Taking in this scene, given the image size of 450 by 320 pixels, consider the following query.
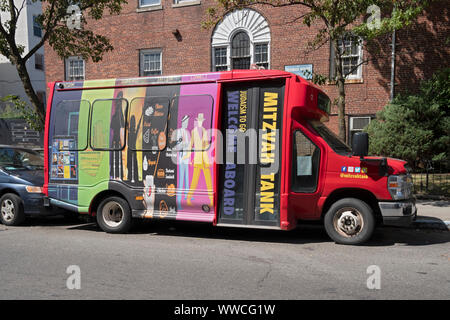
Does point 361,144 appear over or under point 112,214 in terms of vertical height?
over

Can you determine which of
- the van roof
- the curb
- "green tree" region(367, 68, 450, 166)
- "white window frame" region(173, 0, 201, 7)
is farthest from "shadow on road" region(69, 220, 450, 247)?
"white window frame" region(173, 0, 201, 7)

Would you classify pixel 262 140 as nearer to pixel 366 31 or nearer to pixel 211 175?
Result: pixel 211 175

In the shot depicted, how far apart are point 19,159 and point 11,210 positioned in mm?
1380

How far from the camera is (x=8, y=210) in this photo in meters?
8.47

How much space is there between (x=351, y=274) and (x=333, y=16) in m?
6.46

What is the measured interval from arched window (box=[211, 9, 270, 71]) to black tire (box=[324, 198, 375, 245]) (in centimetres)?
1269

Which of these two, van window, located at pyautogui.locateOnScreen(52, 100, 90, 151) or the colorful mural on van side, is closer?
the colorful mural on van side

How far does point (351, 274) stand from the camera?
5.00 metres

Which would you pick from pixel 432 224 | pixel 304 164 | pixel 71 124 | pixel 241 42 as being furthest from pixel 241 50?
pixel 304 164

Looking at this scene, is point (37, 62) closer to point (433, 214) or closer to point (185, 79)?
point (185, 79)

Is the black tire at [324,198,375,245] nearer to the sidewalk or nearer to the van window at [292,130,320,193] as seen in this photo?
the van window at [292,130,320,193]

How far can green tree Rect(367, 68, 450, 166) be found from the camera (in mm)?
13031

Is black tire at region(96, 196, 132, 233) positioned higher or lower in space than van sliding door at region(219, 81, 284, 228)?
lower
